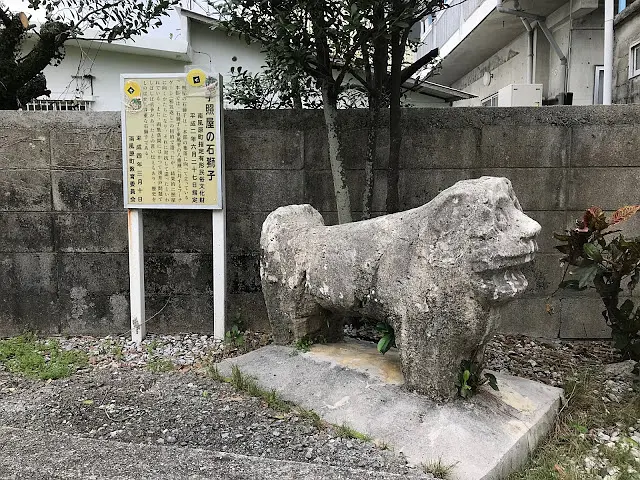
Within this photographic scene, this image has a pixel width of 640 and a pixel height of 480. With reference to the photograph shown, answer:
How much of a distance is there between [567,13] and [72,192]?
774 cm

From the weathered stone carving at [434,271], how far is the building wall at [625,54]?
5.13m

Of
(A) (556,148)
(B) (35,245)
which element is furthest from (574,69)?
(B) (35,245)

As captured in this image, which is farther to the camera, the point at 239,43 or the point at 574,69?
the point at 239,43

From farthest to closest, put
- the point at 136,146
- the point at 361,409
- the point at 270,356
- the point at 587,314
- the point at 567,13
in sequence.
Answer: the point at 567,13 → the point at 587,314 → the point at 136,146 → the point at 270,356 → the point at 361,409

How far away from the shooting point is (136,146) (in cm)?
460

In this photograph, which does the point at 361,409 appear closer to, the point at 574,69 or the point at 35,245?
the point at 35,245

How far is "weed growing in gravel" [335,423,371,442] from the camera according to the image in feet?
9.52

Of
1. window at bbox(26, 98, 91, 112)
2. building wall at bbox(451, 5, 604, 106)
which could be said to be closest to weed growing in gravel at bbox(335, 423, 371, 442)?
building wall at bbox(451, 5, 604, 106)

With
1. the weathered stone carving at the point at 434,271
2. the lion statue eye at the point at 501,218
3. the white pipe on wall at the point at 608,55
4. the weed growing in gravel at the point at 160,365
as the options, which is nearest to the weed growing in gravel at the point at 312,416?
the weathered stone carving at the point at 434,271

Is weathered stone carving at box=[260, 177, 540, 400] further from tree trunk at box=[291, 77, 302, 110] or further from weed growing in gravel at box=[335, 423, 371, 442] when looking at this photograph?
tree trunk at box=[291, 77, 302, 110]

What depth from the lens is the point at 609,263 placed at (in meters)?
3.71

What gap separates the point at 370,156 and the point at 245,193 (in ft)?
4.11

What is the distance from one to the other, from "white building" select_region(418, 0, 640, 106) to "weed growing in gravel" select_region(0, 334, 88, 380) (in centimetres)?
568

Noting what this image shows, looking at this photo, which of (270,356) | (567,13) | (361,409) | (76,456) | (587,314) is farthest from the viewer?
(567,13)
